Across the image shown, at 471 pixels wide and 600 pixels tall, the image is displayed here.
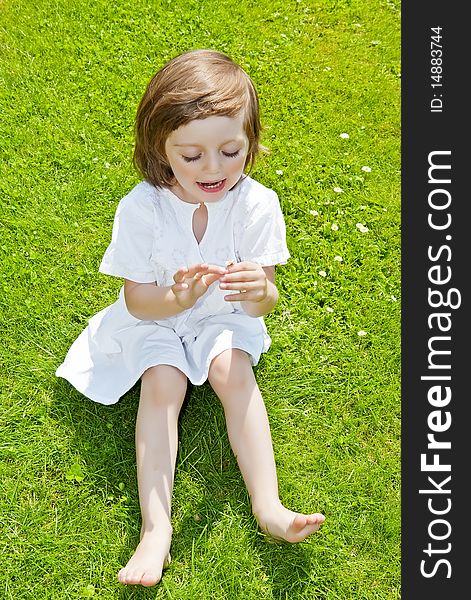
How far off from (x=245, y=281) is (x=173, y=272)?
37cm

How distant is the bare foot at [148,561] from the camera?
262 cm

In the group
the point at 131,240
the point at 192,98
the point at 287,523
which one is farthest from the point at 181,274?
the point at 287,523

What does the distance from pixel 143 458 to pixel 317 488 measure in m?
0.69

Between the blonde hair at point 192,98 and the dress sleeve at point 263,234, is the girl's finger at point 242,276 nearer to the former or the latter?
the dress sleeve at point 263,234

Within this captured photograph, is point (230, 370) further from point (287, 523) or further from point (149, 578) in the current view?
point (149, 578)

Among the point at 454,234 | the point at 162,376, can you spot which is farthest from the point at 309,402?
the point at 454,234

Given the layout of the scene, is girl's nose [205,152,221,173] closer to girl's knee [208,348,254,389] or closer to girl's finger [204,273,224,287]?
girl's finger [204,273,224,287]

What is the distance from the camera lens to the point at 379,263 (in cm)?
386

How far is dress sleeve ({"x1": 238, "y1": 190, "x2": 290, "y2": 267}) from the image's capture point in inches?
115

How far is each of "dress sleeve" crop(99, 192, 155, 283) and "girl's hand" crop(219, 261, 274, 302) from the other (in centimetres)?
35

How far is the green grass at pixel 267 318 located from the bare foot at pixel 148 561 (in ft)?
0.38

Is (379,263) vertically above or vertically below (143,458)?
above

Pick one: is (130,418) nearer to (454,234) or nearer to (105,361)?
(105,361)

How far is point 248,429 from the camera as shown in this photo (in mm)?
2949
